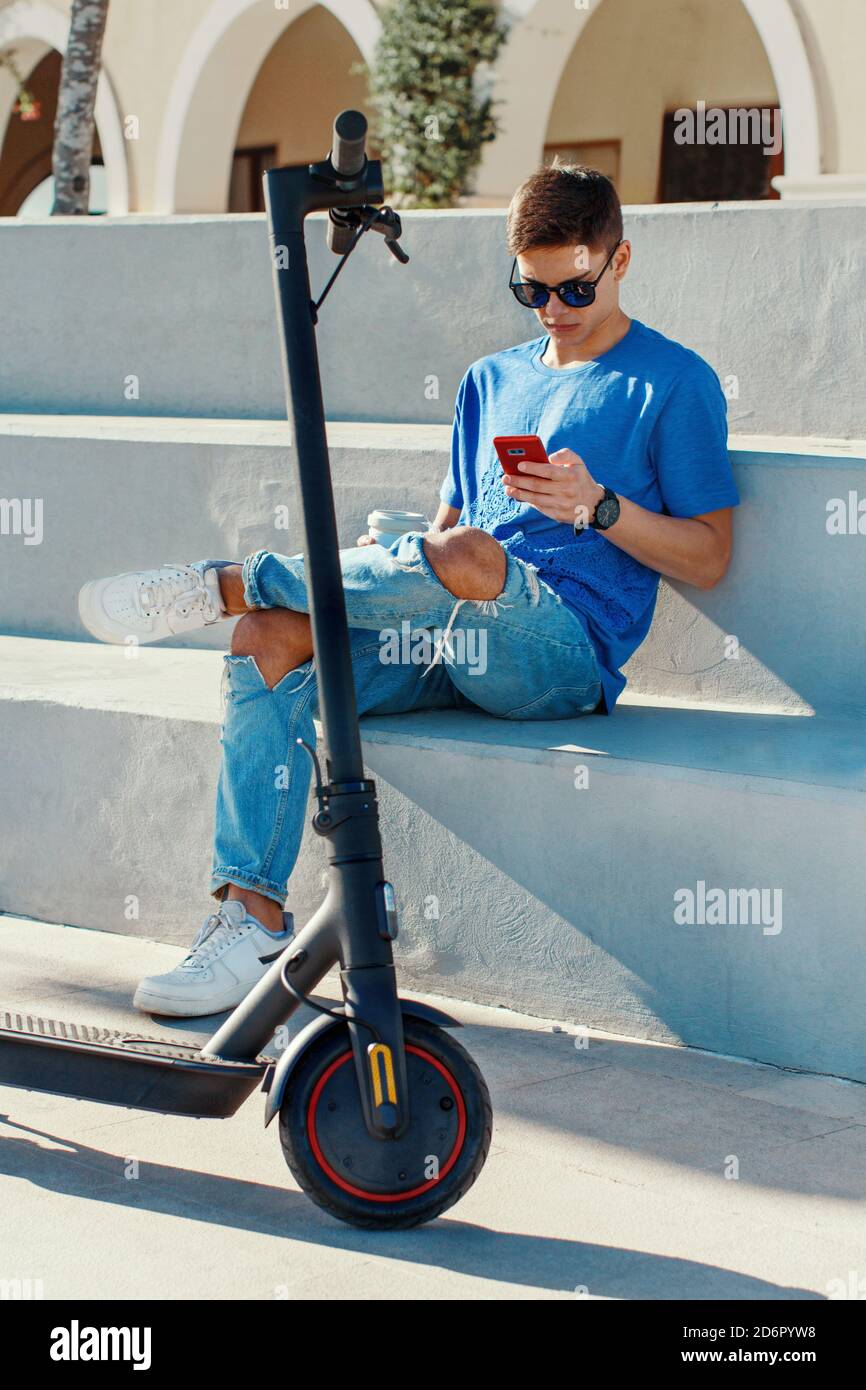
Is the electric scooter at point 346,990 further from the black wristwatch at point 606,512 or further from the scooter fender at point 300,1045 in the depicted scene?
the black wristwatch at point 606,512

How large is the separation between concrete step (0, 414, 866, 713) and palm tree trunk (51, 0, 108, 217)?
279 cm

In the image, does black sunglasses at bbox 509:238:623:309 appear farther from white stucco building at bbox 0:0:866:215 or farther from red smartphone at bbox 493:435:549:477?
white stucco building at bbox 0:0:866:215

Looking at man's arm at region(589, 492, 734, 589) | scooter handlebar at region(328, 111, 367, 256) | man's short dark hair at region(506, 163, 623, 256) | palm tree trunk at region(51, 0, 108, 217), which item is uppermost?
palm tree trunk at region(51, 0, 108, 217)

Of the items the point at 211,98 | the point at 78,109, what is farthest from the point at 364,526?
the point at 211,98

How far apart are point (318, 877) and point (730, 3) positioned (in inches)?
335

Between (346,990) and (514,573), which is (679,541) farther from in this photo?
(346,990)

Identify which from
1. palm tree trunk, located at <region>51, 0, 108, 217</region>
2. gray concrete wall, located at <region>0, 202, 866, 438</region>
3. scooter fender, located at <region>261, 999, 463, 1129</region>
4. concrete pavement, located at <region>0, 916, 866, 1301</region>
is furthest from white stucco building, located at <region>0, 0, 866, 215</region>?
scooter fender, located at <region>261, 999, 463, 1129</region>

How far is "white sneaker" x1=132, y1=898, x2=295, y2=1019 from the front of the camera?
→ 2865mm

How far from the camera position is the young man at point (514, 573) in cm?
284

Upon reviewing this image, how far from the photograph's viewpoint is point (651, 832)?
2.84 m

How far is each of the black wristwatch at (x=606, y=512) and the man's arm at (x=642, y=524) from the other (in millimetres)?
11

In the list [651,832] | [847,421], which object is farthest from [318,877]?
[847,421]

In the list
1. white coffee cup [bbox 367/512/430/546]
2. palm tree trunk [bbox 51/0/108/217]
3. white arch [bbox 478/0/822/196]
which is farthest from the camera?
white arch [bbox 478/0/822/196]

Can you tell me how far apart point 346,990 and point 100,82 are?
1030 cm
